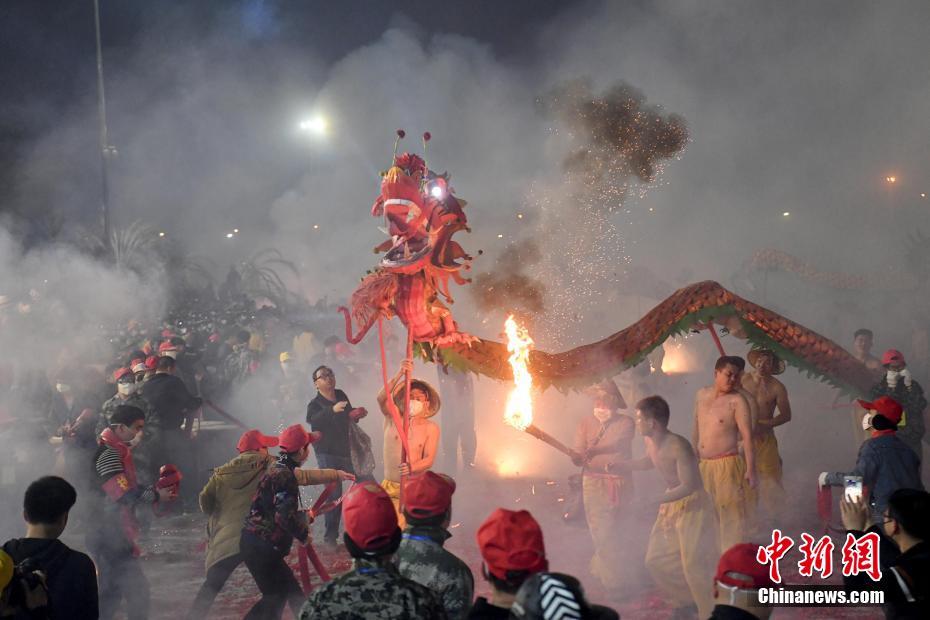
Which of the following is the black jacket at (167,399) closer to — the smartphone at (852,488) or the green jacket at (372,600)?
the green jacket at (372,600)

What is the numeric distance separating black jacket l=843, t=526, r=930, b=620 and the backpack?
3.52 m

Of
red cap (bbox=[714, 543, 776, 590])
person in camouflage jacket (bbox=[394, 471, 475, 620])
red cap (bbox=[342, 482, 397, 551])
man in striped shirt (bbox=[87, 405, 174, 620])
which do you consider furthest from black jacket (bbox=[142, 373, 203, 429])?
red cap (bbox=[714, 543, 776, 590])

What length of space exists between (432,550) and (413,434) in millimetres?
3098

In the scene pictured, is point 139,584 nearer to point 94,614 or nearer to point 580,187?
point 94,614

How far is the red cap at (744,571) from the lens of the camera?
8.97 ft

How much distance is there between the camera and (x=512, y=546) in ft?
8.64

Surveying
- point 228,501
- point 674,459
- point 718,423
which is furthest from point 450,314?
point 718,423

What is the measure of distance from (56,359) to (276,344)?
4.83 metres

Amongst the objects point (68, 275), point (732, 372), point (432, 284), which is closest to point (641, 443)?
point (732, 372)

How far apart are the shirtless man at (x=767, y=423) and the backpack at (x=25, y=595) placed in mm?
7037

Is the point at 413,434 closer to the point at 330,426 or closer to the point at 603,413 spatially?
the point at 603,413

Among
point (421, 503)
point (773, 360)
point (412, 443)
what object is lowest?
point (421, 503)

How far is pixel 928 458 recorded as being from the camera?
1213 cm

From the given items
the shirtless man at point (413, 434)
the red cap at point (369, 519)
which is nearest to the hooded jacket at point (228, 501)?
the shirtless man at point (413, 434)
